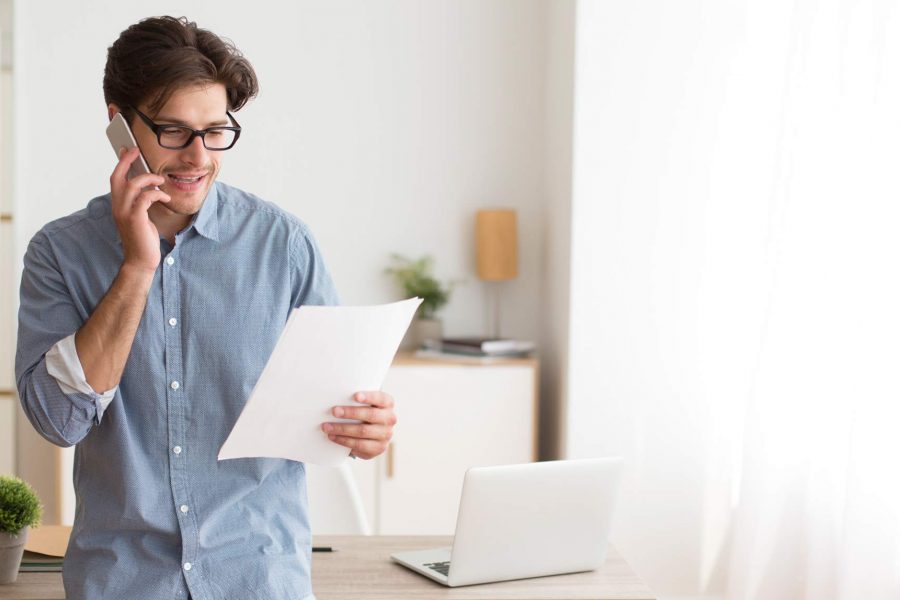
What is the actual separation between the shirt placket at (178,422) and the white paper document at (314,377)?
122 millimetres

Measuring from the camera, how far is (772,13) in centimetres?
336

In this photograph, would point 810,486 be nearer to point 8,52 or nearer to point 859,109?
point 859,109

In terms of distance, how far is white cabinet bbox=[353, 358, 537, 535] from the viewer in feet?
12.1

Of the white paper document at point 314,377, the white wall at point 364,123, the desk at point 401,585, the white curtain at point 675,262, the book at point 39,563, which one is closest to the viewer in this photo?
the white paper document at point 314,377

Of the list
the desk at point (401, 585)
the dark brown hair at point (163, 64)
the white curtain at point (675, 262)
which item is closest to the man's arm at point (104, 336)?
the dark brown hair at point (163, 64)

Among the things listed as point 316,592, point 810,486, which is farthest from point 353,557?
point 810,486

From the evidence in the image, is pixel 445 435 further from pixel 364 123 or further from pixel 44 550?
pixel 44 550

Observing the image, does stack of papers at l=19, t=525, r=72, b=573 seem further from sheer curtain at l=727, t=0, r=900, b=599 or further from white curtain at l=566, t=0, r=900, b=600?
white curtain at l=566, t=0, r=900, b=600

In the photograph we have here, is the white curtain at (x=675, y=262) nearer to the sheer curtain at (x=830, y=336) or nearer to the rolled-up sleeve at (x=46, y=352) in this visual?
the sheer curtain at (x=830, y=336)

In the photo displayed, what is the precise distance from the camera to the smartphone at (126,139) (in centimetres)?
159

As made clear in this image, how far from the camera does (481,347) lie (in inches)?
148

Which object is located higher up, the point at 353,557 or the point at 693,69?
the point at 693,69

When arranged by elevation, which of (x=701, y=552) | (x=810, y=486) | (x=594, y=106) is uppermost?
(x=594, y=106)

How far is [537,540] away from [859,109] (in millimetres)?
1409
